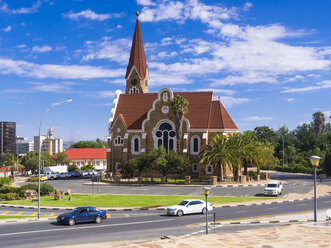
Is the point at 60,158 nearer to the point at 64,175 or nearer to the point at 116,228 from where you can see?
the point at 64,175

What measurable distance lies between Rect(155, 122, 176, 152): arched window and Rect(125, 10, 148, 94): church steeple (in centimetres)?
1598

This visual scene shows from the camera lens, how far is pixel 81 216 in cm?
2583

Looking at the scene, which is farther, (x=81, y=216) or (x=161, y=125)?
(x=161, y=125)

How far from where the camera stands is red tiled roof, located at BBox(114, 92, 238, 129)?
64625 millimetres

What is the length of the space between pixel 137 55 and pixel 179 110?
2361cm

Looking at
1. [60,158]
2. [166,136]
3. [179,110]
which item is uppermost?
[179,110]

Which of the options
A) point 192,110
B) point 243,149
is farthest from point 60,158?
point 243,149

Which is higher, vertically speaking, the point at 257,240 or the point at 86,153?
the point at 86,153

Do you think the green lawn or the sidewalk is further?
the green lawn

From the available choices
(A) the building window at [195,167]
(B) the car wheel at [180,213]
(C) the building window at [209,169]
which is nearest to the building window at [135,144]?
(A) the building window at [195,167]

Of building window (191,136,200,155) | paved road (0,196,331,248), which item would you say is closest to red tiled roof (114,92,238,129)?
building window (191,136,200,155)

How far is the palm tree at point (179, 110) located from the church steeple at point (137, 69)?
1781 cm

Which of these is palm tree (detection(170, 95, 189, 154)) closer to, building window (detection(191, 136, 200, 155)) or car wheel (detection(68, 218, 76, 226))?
building window (detection(191, 136, 200, 155))

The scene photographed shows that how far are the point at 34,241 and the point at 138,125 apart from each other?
48169mm
